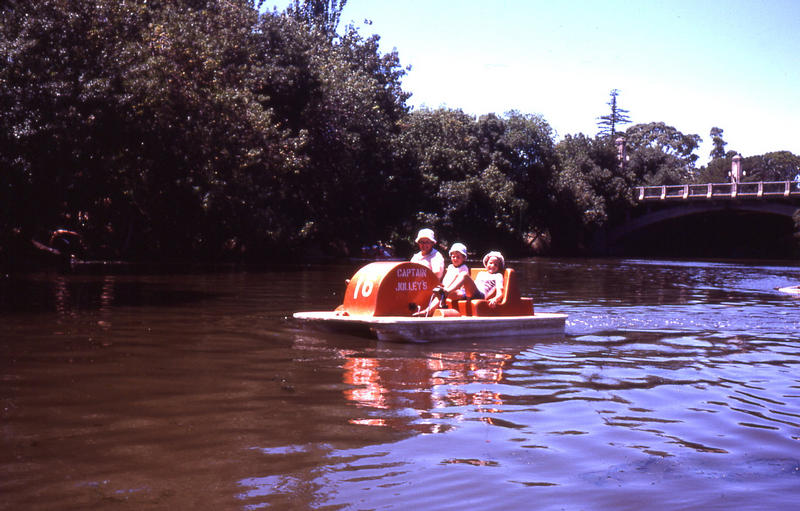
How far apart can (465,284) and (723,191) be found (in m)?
52.3

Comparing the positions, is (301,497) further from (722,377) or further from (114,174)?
(114,174)

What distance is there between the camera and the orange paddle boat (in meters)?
10.4

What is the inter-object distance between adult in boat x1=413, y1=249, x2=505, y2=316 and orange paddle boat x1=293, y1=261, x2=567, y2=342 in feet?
0.30

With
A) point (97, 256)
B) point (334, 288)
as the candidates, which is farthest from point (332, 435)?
point (97, 256)

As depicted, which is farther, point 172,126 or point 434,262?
point 172,126

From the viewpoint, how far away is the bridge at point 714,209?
5534 cm

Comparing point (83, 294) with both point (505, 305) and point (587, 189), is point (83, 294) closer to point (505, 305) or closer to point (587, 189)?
point (505, 305)

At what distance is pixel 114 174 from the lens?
2664 centimetres

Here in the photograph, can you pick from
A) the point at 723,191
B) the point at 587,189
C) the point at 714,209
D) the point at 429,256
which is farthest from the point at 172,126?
the point at 714,209

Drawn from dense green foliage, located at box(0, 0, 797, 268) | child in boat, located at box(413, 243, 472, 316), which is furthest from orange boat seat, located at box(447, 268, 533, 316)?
dense green foliage, located at box(0, 0, 797, 268)

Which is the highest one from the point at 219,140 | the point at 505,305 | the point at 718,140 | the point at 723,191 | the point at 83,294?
the point at 718,140

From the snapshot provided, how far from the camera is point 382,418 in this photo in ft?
20.2

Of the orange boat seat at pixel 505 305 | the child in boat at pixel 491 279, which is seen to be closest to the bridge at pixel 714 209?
the orange boat seat at pixel 505 305

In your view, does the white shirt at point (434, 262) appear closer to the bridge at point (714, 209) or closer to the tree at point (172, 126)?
the tree at point (172, 126)
